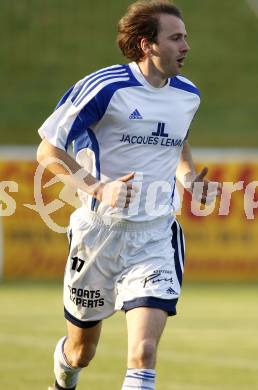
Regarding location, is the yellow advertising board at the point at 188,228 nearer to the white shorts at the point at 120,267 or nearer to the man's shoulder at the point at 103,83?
the white shorts at the point at 120,267

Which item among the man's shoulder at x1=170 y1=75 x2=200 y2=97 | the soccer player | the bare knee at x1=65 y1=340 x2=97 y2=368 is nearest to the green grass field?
the bare knee at x1=65 y1=340 x2=97 y2=368

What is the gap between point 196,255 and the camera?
17891 millimetres

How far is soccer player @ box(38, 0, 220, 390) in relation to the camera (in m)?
6.71

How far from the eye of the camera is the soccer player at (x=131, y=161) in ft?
22.0

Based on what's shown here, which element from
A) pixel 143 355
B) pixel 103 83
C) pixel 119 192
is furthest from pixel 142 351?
pixel 103 83

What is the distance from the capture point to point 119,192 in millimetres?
6305

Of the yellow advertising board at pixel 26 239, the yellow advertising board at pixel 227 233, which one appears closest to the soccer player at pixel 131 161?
the yellow advertising board at pixel 26 239

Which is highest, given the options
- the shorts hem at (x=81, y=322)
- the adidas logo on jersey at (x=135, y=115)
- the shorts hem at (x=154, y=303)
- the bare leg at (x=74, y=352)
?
the adidas logo on jersey at (x=135, y=115)

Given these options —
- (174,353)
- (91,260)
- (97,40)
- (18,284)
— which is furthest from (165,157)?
(97,40)

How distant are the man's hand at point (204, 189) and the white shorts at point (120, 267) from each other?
212mm

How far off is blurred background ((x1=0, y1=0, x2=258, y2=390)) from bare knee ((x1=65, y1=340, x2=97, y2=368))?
1017 millimetres

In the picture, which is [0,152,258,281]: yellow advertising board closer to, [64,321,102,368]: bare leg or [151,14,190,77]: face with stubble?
[64,321,102,368]: bare leg

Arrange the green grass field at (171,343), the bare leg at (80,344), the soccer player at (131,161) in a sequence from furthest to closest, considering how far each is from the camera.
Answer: the green grass field at (171,343) < the bare leg at (80,344) < the soccer player at (131,161)

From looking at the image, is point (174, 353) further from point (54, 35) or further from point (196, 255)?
point (54, 35)
